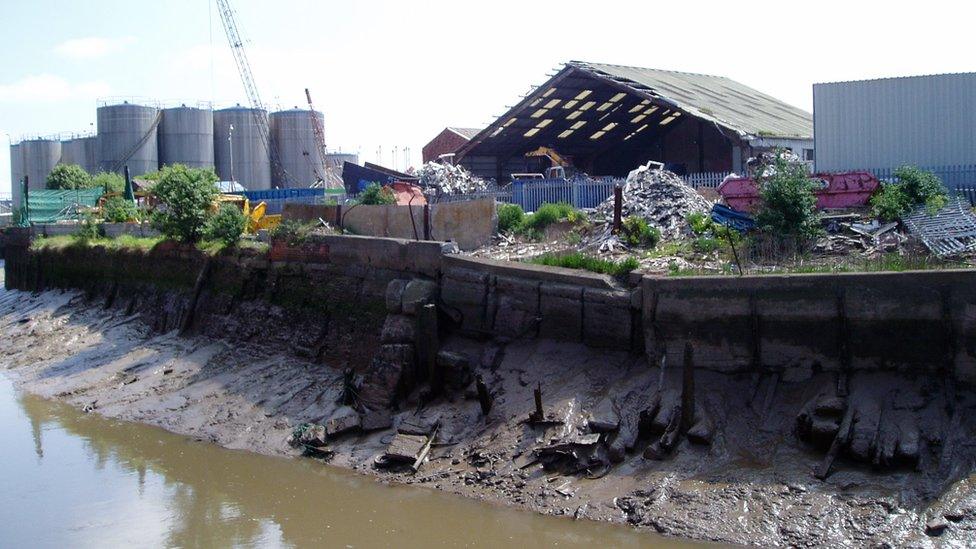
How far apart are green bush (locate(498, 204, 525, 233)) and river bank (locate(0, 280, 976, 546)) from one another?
5.83 m

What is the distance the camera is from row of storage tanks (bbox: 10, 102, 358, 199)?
67.9 metres

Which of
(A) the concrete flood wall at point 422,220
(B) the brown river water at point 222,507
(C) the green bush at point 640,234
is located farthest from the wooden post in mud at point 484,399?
(A) the concrete flood wall at point 422,220

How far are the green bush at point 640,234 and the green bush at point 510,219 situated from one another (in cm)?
337

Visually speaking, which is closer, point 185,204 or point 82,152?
point 185,204

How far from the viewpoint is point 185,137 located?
68.2 meters

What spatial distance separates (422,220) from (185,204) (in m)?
6.65

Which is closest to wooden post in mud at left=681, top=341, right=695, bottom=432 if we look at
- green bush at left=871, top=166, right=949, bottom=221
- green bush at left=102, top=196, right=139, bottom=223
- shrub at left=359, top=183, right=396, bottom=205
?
green bush at left=871, top=166, right=949, bottom=221

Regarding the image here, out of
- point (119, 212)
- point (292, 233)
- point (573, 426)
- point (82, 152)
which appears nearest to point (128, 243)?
point (119, 212)

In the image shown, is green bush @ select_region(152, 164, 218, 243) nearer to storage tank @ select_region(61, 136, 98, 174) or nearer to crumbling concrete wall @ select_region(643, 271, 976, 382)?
crumbling concrete wall @ select_region(643, 271, 976, 382)

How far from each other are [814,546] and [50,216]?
123 ft

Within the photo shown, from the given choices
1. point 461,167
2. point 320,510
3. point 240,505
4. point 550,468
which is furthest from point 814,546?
point 461,167

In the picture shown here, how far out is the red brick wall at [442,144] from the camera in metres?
51.0

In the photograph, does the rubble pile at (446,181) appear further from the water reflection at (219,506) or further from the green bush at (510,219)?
the water reflection at (219,506)

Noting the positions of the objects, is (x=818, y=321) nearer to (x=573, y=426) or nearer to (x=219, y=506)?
(x=573, y=426)
